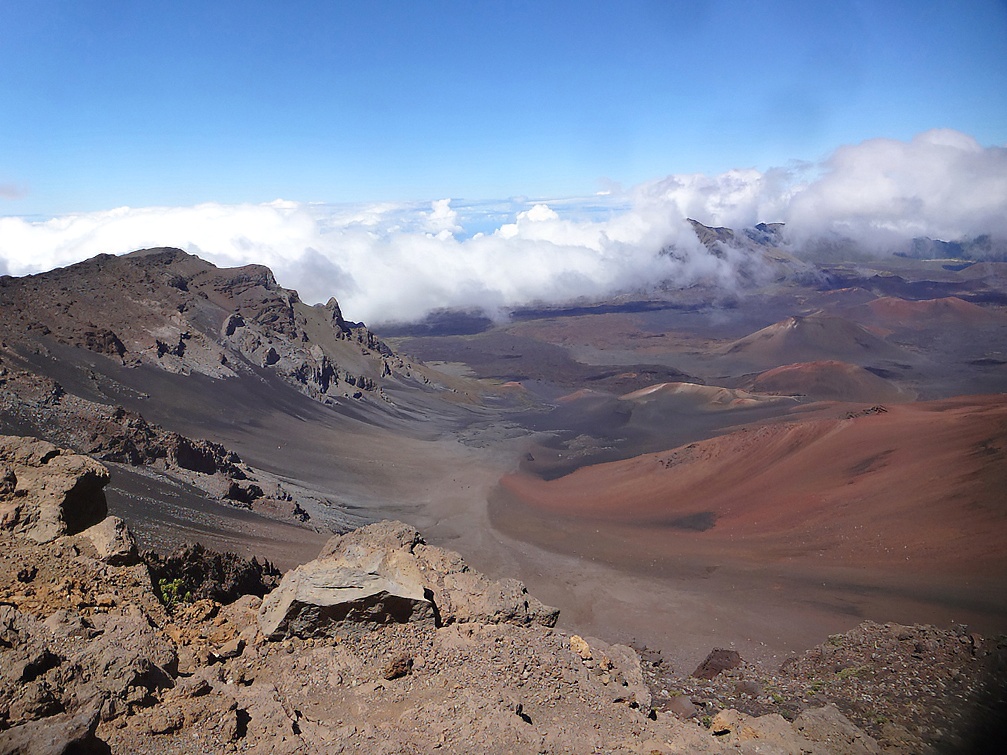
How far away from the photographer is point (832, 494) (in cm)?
2986

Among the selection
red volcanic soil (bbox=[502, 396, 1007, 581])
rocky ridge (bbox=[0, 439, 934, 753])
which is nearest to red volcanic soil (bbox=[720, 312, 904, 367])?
red volcanic soil (bbox=[502, 396, 1007, 581])

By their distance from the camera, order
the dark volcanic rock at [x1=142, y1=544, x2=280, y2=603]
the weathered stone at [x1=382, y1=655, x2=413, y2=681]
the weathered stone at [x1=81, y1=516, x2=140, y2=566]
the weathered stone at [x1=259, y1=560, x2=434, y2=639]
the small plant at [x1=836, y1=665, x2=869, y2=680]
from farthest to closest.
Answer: the small plant at [x1=836, y1=665, x2=869, y2=680], the dark volcanic rock at [x1=142, y1=544, x2=280, y2=603], the weathered stone at [x1=259, y1=560, x2=434, y2=639], the weathered stone at [x1=81, y1=516, x2=140, y2=566], the weathered stone at [x1=382, y1=655, x2=413, y2=681]

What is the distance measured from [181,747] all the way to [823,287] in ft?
655

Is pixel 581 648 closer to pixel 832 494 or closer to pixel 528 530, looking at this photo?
pixel 832 494

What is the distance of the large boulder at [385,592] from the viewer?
337 inches

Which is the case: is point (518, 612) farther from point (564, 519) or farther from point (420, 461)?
point (420, 461)

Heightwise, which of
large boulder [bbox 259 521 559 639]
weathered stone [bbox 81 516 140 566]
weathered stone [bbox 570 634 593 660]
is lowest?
weathered stone [bbox 570 634 593 660]

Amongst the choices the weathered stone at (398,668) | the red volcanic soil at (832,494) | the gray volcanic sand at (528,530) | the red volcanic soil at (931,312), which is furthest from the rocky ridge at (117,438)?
the red volcanic soil at (931,312)

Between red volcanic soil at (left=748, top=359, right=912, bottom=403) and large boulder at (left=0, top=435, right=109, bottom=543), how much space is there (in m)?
70.8

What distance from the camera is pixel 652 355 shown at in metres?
122

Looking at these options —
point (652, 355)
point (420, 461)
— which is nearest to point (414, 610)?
point (420, 461)

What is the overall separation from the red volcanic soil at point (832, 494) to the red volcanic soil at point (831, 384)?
2831 cm

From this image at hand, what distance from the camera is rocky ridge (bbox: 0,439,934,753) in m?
5.99

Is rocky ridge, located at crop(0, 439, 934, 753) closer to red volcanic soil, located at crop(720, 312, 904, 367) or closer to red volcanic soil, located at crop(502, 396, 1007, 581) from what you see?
red volcanic soil, located at crop(502, 396, 1007, 581)
